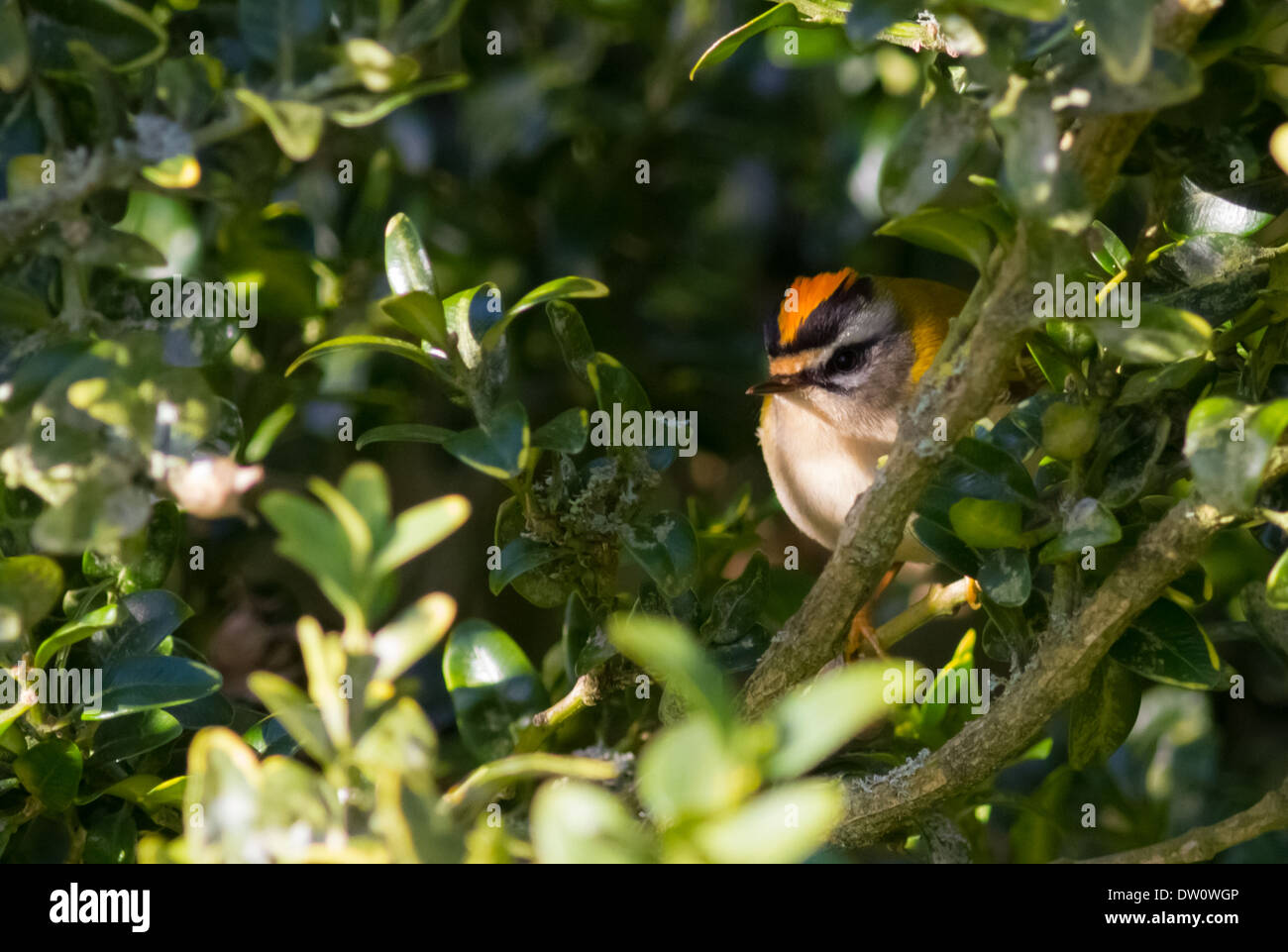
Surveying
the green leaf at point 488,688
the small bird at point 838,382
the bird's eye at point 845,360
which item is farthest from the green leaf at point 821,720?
the bird's eye at point 845,360

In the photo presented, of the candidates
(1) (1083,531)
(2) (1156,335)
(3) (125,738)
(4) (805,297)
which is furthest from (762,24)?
(4) (805,297)

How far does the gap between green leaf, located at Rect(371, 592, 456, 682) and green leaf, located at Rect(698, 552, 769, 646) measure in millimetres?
839

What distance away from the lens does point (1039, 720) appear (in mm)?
1590

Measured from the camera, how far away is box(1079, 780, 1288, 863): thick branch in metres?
1.64

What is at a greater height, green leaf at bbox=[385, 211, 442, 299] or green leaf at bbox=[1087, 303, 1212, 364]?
green leaf at bbox=[385, 211, 442, 299]

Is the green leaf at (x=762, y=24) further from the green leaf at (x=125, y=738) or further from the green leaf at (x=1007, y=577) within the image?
the green leaf at (x=125, y=738)

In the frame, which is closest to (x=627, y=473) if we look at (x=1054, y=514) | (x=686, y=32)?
(x=1054, y=514)

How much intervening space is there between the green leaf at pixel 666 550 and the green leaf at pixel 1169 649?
1.94 ft

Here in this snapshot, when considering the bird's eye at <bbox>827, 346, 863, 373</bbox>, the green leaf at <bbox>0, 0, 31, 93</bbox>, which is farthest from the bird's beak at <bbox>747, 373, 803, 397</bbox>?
the green leaf at <bbox>0, 0, 31, 93</bbox>

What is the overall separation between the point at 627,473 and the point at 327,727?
74 centimetres

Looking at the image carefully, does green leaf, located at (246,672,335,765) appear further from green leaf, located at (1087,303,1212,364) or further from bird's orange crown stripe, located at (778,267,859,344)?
bird's orange crown stripe, located at (778,267,859,344)

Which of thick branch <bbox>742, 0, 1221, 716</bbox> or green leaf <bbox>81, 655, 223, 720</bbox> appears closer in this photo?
thick branch <bbox>742, 0, 1221, 716</bbox>

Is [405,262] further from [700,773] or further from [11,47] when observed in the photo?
[700,773]

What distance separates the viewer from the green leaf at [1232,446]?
4.09 feet
